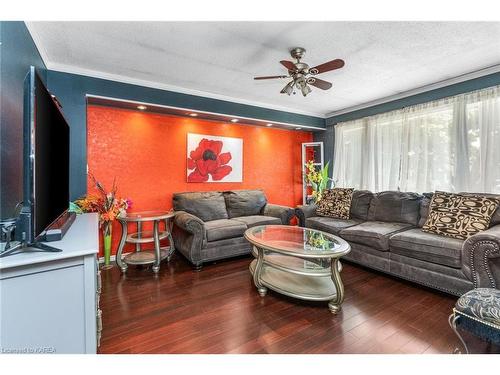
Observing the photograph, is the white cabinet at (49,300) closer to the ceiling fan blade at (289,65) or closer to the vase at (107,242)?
the vase at (107,242)

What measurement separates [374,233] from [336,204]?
1.04m

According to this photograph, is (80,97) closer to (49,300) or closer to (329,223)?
(49,300)

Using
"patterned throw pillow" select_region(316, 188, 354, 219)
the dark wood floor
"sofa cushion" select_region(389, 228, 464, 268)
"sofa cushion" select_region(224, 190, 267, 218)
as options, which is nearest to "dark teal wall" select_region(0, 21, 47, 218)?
the dark wood floor

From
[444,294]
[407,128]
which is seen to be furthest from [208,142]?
[444,294]

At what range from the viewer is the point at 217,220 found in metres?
3.50

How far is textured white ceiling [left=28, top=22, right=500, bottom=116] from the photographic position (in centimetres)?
198

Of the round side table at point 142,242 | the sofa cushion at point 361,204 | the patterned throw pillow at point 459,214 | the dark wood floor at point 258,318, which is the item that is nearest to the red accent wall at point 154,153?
the round side table at point 142,242

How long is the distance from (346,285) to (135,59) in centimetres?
329

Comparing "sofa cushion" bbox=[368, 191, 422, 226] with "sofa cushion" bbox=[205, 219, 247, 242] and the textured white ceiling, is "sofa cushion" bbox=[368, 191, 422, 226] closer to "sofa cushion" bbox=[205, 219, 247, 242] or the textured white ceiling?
the textured white ceiling

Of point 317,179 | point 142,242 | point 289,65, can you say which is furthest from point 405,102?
point 142,242

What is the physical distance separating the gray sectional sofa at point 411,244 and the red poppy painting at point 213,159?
1356mm

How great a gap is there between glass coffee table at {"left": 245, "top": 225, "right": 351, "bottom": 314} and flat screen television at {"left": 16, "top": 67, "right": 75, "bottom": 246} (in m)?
1.59

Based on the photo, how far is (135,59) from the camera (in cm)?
250

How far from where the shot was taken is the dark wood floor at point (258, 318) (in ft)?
5.26
